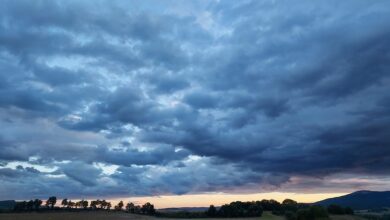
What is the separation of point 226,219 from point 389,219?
70728mm

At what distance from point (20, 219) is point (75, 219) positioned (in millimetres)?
19581

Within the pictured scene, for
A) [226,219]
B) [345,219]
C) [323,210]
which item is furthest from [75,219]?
[345,219]

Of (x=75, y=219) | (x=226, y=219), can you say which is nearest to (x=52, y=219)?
(x=75, y=219)

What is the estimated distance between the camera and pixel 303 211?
527 ft

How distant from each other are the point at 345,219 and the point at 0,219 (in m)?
132

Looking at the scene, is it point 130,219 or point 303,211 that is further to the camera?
point 130,219

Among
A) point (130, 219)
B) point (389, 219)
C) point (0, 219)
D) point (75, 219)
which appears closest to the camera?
point (0, 219)

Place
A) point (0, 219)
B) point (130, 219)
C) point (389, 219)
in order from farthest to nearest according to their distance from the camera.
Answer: point (389, 219)
point (130, 219)
point (0, 219)

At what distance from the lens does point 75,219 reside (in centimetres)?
15525

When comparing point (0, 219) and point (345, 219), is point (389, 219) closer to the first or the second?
point (345, 219)

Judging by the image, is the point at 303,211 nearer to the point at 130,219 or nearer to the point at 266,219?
the point at 266,219

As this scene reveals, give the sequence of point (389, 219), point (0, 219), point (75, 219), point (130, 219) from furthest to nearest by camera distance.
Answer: point (389, 219), point (130, 219), point (75, 219), point (0, 219)

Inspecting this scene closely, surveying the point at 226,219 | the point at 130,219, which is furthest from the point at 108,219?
the point at 226,219

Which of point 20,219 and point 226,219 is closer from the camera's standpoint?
point 20,219
